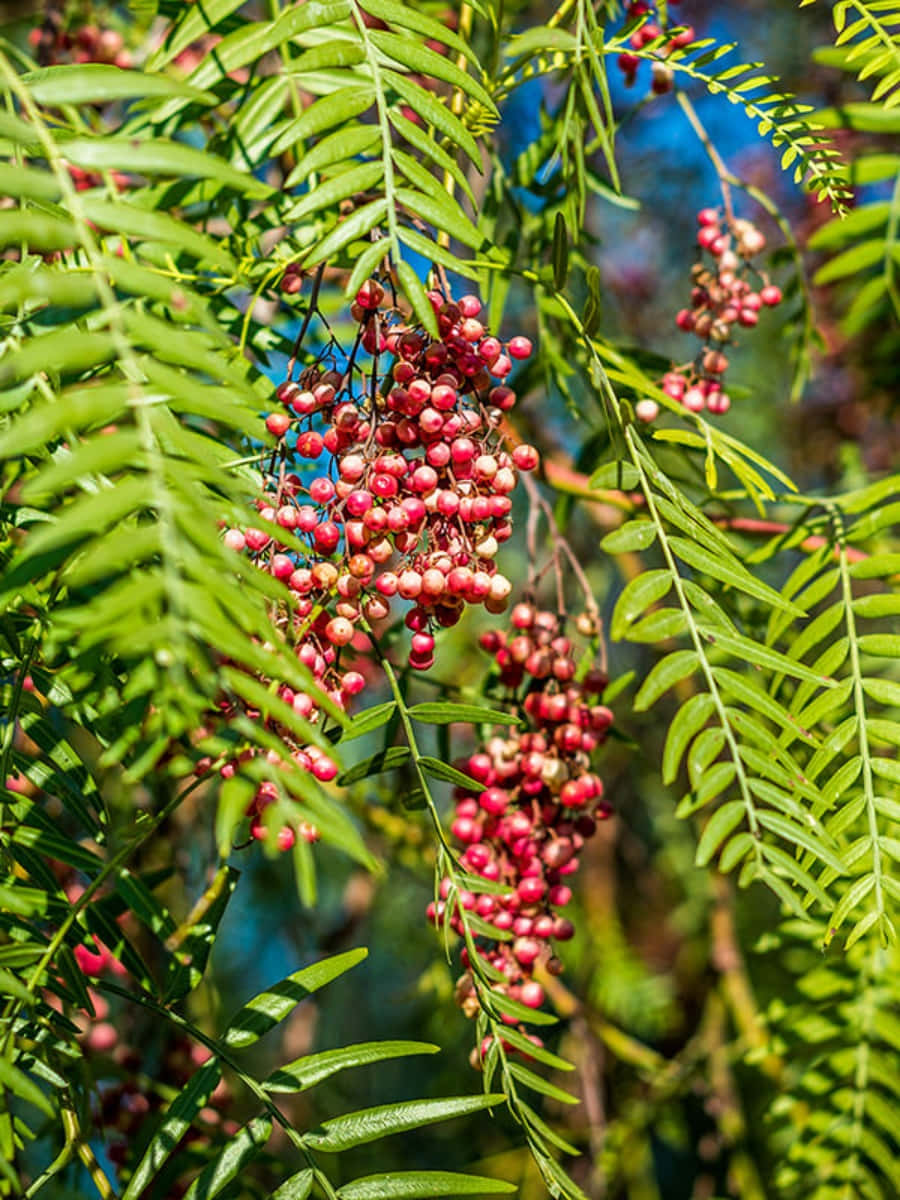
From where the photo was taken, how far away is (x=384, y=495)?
0.64m

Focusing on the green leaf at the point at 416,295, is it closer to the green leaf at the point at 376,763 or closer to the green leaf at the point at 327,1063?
the green leaf at the point at 376,763

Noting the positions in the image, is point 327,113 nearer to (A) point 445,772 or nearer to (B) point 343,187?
(B) point 343,187

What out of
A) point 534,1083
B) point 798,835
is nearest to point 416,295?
point 798,835

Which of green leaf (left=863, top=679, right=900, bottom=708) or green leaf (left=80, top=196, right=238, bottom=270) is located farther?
green leaf (left=863, top=679, right=900, bottom=708)

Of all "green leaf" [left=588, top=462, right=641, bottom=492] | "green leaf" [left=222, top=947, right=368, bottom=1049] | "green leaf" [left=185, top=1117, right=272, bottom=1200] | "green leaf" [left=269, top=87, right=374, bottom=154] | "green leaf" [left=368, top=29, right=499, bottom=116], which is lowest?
"green leaf" [left=185, top=1117, right=272, bottom=1200]

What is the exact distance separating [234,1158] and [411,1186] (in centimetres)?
11

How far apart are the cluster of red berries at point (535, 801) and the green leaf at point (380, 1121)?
0.77 ft

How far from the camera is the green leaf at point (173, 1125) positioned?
0.60 meters

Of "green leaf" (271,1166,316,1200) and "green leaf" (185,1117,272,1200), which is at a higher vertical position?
"green leaf" (185,1117,272,1200)

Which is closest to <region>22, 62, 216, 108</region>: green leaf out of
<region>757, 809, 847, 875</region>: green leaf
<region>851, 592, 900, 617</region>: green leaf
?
<region>757, 809, 847, 875</region>: green leaf

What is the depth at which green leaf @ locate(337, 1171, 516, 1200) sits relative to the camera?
0.63m

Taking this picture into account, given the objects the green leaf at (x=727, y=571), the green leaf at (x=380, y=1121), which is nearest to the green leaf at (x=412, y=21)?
the green leaf at (x=727, y=571)

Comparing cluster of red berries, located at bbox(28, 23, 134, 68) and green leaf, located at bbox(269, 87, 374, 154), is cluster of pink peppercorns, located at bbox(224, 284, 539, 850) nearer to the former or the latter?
green leaf, located at bbox(269, 87, 374, 154)

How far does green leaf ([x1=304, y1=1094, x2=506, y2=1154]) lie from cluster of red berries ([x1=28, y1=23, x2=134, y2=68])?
133 centimetres
